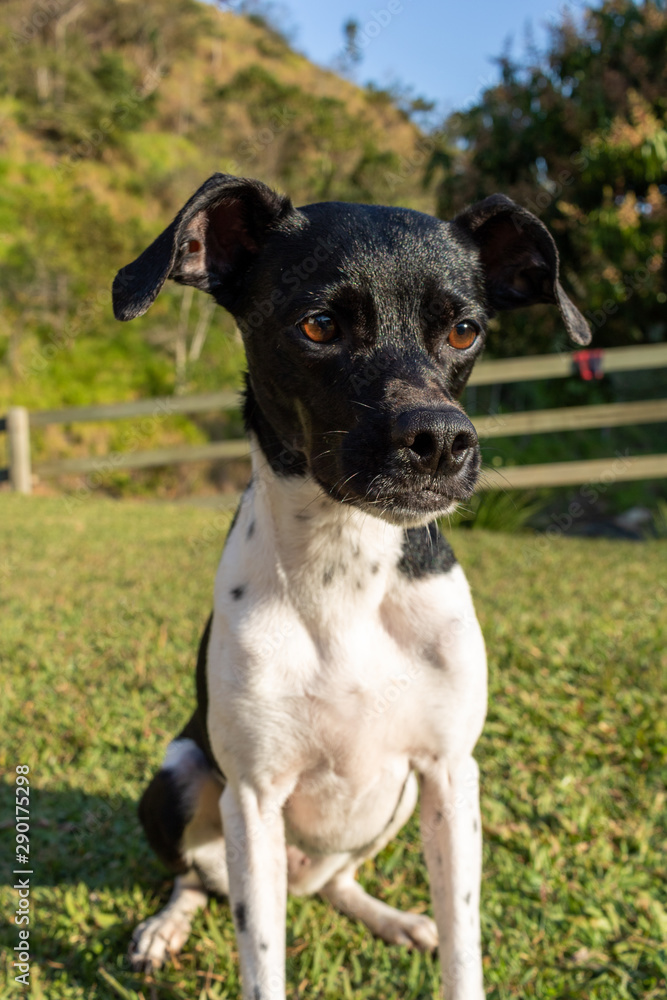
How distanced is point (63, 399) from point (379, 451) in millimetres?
16076

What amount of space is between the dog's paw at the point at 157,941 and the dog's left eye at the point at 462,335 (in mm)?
1831

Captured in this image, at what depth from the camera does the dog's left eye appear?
1.78 metres

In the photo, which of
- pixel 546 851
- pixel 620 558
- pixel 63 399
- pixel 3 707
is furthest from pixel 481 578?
pixel 63 399

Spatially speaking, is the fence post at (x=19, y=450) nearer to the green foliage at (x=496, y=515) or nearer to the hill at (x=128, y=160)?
the hill at (x=128, y=160)

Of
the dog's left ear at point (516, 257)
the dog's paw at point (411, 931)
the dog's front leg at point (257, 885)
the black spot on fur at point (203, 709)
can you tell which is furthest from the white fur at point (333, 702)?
the dog's left ear at point (516, 257)

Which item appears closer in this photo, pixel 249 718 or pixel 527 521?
pixel 249 718

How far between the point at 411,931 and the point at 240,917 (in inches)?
29.6

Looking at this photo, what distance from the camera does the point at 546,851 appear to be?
2.52 meters

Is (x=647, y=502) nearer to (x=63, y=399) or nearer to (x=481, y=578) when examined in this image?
(x=481, y=578)

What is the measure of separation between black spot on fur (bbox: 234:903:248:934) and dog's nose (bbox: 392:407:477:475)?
1065 millimetres

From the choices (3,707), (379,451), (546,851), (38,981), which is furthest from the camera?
(3,707)

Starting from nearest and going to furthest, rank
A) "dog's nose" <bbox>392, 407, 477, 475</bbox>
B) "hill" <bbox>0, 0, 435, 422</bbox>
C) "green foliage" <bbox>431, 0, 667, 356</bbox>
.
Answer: "dog's nose" <bbox>392, 407, 477, 475</bbox>
"green foliage" <bbox>431, 0, 667, 356</bbox>
"hill" <bbox>0, 0, 435, 422</bbox>

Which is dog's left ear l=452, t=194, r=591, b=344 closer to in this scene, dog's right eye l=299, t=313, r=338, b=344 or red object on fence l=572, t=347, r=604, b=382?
dog's right eye l=299, t=313, r=338, b=344

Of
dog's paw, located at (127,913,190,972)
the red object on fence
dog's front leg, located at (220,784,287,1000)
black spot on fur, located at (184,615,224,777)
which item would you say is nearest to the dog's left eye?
black spot on fur, located at (184,615,224,777)
